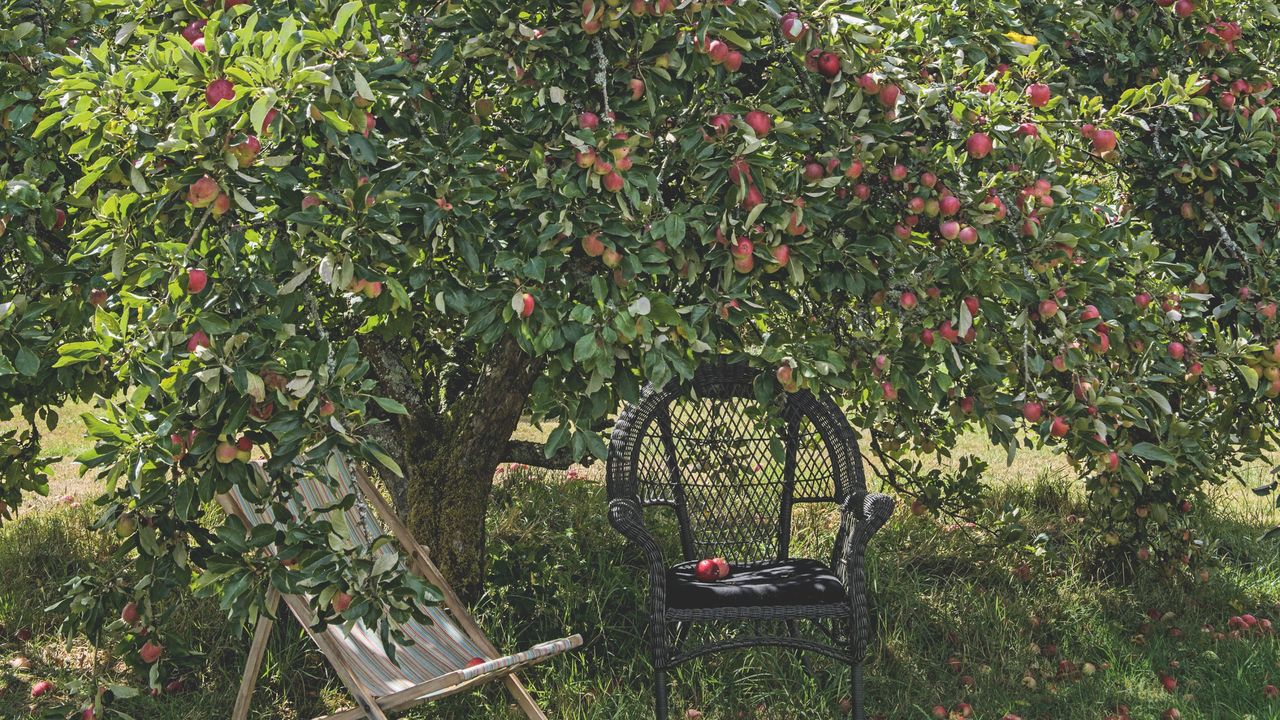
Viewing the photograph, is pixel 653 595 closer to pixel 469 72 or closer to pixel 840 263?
pixel 840 263

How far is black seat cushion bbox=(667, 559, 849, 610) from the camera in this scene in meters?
3.09

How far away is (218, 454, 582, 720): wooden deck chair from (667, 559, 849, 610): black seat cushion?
1.29ft

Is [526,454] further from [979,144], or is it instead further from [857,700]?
[979,144]

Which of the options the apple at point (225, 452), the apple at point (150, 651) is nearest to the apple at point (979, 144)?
the apple at point (225, 452)

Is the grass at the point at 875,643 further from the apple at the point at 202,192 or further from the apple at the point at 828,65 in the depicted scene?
the apple at the point at 828,65

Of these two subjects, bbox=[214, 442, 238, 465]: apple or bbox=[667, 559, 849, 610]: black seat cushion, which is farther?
bbox=[667, 559, 849, 610]: black seat cushion

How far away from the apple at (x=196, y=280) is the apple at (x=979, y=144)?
171cm

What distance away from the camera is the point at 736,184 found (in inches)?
93.4

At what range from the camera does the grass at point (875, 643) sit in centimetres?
356

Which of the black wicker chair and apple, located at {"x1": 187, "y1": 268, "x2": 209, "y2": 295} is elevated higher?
apple, located at {"x1": 187, "y1": 268, "x2": 209, "y2": 295}

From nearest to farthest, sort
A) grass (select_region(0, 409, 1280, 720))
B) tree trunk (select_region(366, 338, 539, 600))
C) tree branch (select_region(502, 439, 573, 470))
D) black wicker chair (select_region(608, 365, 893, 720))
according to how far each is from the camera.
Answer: black wicker chair (select_region(608, 365, 893, 720)) < grass (select_region(0, 409, 1280, 720)) < tree trunk (select_region(366, 338, 539, 600)) < tree branch (select_region(502, 439, 573, 470))

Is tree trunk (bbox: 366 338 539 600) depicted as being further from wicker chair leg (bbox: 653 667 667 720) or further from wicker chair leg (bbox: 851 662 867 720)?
wicker chair leg (bbox: 851 662 867 720)

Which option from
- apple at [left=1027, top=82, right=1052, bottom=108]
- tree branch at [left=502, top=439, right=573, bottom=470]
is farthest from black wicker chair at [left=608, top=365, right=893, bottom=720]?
apple at [left=1027, top=82, right=1052, bottom=108]

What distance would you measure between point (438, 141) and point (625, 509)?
1243mm
